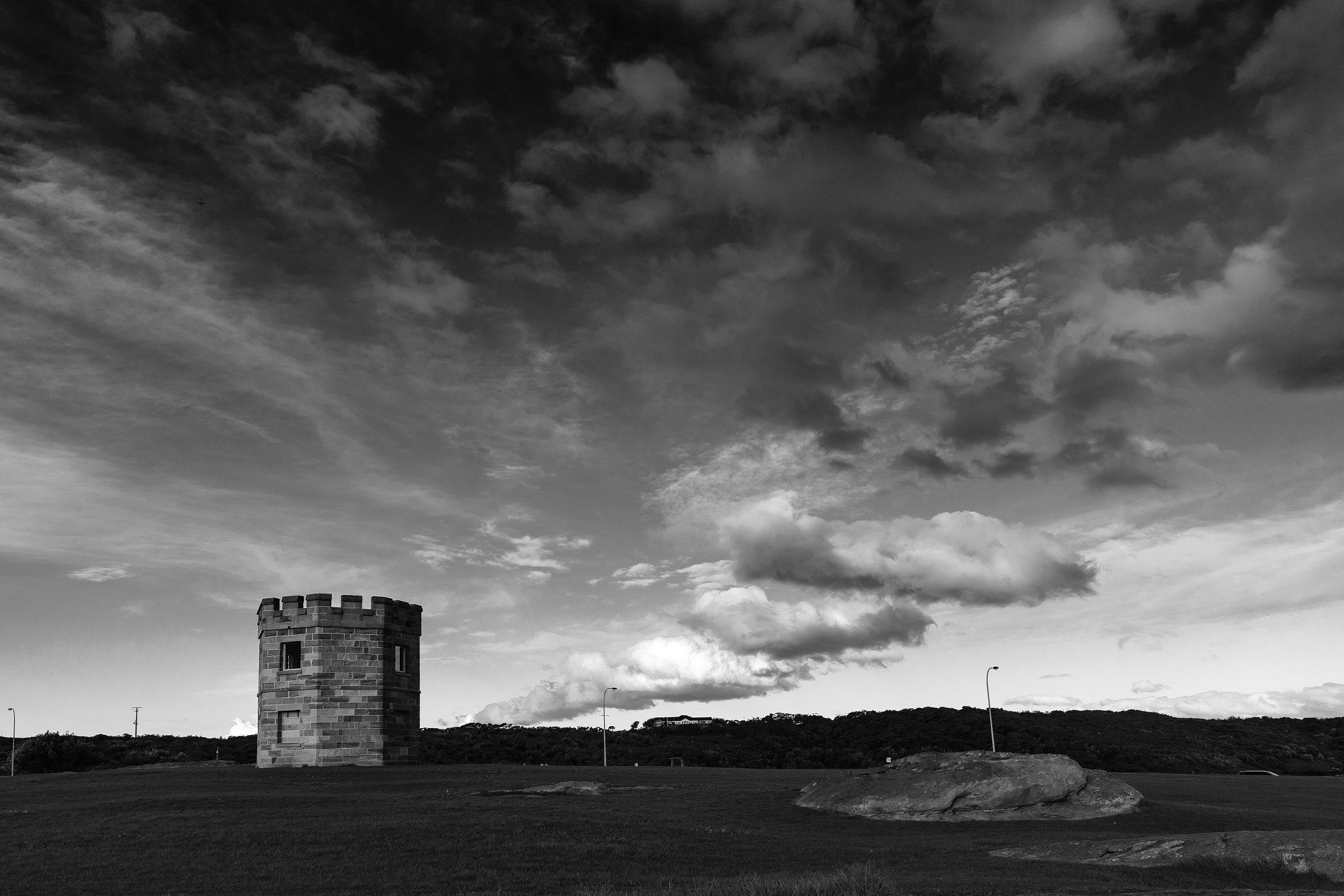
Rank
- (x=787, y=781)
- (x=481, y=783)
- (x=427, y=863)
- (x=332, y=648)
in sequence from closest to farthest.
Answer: (x=427, y=863) → (x=481, y=783) → (x=787, y=781) → (x=332, y=648)

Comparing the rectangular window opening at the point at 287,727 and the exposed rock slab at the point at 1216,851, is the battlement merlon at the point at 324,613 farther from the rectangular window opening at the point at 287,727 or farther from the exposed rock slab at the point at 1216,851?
the exposed rock slab at the point at 1216,851

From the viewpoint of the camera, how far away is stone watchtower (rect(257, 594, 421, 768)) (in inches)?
2018

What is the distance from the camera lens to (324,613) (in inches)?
2051

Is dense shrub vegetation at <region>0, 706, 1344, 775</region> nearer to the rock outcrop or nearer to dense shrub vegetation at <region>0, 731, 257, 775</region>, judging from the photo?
dense shrub vegetation at <region>0, 731, 257, 775</region>

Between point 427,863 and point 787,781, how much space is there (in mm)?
25869

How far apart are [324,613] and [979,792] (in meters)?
33.4

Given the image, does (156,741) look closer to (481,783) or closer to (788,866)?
(481,783)

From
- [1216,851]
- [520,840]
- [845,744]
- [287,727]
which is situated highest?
[287,727]

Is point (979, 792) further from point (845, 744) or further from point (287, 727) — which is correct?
point (845, 744)

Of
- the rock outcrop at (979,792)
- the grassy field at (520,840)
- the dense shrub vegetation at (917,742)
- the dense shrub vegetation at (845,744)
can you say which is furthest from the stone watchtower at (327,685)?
the rock outcrop at (979,792)

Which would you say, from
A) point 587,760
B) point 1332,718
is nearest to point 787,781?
point 587,760

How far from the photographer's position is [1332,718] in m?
146

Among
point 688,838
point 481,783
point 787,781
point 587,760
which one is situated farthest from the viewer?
point 587,760

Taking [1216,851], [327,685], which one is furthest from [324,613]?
[1216,851]
